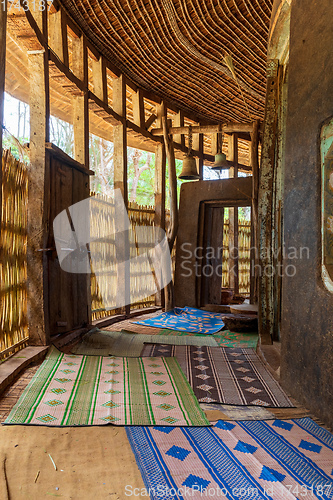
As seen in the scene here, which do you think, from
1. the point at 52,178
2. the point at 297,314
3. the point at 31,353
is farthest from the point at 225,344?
the point at 52,178

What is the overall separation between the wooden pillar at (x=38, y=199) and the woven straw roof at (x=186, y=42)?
1275 millimetres

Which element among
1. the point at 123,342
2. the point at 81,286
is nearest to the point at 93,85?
the point at 81,286

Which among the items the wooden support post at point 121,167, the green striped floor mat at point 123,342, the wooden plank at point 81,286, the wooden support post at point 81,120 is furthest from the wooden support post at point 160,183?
the green striped floor mat at point 123,342

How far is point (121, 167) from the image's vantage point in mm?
6133

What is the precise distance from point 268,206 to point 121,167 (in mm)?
2716

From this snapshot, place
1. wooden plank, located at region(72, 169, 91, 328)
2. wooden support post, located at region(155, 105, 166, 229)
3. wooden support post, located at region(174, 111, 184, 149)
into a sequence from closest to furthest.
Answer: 1. wooden plank, located at region(72, 169, 91, 328)
2. wooden support post, located at region(155, 105, 166, 229)
3. wooden support post, located at region(174, 111, 184, 149)

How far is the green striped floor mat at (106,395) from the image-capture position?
→ 93.5 inches

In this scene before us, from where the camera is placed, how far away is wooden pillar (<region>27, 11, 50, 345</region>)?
3.76 metres

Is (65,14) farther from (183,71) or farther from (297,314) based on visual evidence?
(297,314)

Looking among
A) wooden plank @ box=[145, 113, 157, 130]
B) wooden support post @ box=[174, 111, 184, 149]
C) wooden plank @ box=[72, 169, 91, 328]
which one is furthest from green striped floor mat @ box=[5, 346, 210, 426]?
wooden support post @ box=[174, 111, 184, 149]

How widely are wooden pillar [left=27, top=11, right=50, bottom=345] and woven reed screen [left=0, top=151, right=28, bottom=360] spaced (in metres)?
0.07

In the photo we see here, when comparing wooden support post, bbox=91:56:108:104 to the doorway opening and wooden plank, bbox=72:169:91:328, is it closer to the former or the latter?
wooden plank, bbox=72:169:91:328

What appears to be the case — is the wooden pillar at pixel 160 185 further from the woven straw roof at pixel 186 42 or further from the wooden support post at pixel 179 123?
the woven straw roof at pixel 186 42

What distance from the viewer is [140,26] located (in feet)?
16.9
